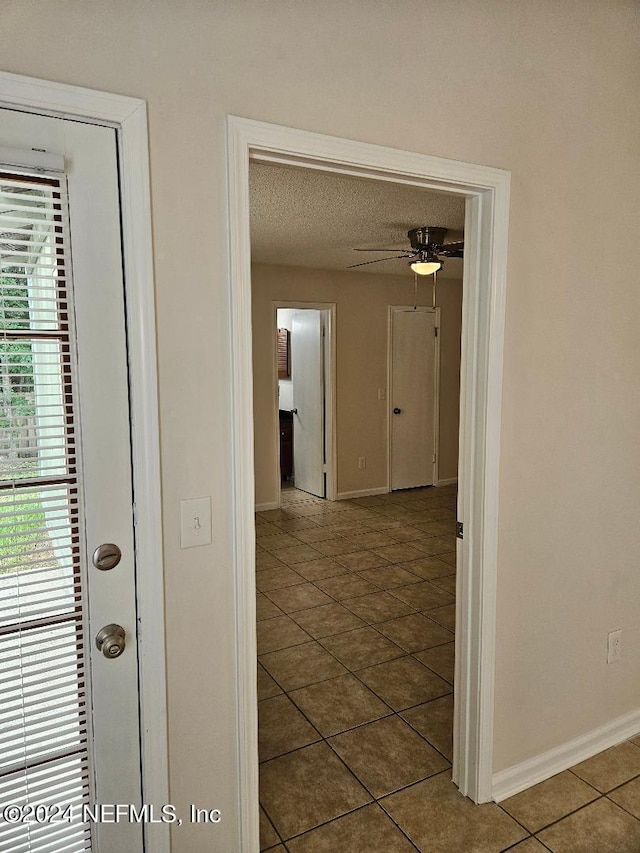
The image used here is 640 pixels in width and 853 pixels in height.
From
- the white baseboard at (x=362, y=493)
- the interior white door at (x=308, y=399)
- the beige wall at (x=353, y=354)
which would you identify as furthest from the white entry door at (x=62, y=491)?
the white baseboard at (x=362, y=493)

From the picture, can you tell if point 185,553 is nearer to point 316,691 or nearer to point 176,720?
point 176,720

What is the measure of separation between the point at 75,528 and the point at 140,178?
816 millimetres

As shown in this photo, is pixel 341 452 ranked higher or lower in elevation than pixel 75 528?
lower

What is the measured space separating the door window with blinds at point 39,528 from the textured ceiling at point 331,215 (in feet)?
4.68

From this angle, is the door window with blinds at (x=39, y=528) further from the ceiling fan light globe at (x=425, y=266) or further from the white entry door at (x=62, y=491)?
the ceiling fan light globe at (x=425, y=266)

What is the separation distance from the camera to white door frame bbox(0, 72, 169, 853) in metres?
1.28

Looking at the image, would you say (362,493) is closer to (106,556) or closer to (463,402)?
(463,402)

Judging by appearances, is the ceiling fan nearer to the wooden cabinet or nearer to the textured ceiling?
the textured ceiling

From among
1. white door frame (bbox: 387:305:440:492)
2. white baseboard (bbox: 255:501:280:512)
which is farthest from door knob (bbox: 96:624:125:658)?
white door frame (bbox: 387:305:440:492)

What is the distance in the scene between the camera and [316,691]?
2850mm

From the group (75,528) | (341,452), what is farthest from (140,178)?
(341,452)

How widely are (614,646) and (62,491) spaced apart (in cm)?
221

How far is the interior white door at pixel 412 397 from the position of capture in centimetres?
677

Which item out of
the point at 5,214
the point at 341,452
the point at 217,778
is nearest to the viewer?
the point at 5,214
